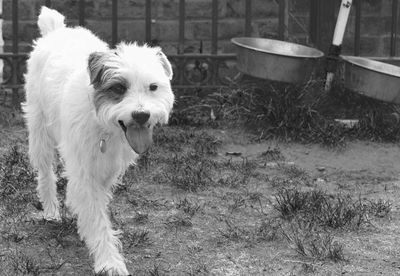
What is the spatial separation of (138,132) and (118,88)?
0.24 meters

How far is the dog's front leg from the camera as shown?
3840 millimetres

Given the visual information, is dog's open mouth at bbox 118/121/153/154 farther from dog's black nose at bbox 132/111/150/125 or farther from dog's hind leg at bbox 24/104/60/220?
dog's hind leg at bbox 24/104/60/220

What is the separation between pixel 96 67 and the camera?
356 centimetres

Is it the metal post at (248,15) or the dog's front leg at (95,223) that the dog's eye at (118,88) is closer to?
the dog's front leg at (95,223)

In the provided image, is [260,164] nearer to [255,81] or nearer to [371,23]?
[255,81]

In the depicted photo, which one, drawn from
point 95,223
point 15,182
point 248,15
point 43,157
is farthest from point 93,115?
point 248,15

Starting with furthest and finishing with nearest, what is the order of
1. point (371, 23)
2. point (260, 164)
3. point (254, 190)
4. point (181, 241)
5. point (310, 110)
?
1. point (371, 23)
2. point (310, 110)
3. point (260, 164)
4. point (254, 190)
5. point (181, 241)

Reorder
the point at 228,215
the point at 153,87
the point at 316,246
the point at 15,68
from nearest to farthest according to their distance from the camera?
1. the point at 153,87
2. the point at 316,246
3. the point at 228,215
4. the point at 15,68

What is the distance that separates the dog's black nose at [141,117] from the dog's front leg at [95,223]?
60cm

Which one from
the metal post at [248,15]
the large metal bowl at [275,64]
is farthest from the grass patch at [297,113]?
the metal post at [248,15]

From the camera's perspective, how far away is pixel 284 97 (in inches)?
264

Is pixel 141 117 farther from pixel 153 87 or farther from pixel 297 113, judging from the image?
pixel 297 113

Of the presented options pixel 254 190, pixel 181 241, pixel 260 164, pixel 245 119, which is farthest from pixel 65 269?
pixel 245 119

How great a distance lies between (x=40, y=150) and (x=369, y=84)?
3309 millimetres
